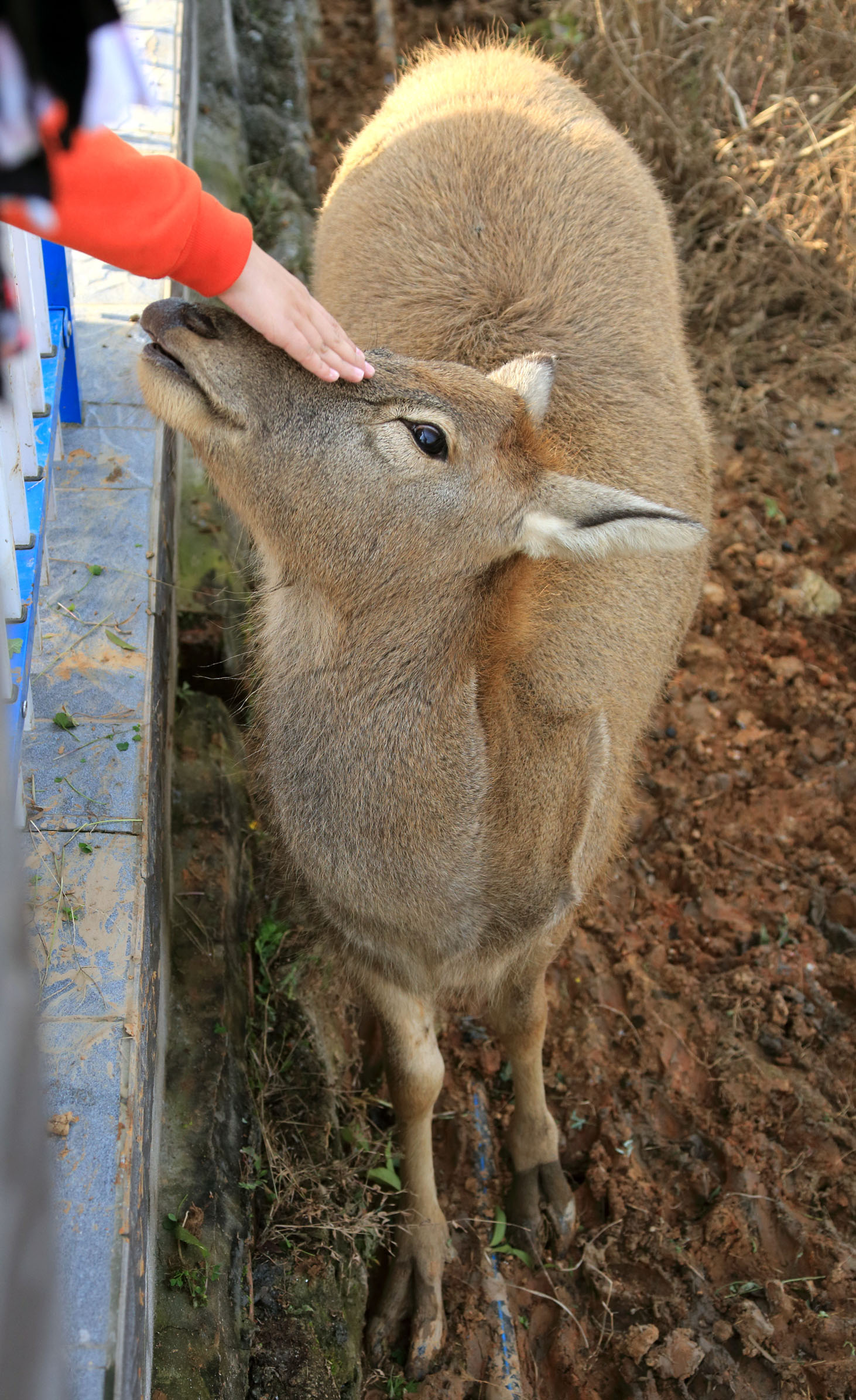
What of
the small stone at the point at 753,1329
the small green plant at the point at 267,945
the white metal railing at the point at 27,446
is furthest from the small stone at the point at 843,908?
the white metal railing at the point at 27,446

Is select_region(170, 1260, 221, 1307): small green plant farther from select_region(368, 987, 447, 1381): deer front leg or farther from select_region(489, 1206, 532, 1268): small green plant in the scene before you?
select_region(489, 1206, 532, 1268): small green plant

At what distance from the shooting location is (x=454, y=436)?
8.77 feet

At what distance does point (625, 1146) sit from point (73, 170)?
326cm

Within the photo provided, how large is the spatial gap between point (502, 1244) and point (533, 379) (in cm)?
272

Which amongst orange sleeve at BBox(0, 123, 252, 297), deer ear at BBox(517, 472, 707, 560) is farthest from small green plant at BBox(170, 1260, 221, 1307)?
orange sleeve at BBox(0, 123, 252, 297)

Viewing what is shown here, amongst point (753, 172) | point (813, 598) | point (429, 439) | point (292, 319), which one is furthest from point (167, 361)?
point (753, 172)

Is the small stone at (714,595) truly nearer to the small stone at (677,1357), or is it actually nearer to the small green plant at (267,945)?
the small green plant at (267,945)

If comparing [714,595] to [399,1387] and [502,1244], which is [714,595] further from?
[399,1387]

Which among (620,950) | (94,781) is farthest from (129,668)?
(620,950)

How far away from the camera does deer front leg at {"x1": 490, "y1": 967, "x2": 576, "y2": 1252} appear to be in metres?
3.56

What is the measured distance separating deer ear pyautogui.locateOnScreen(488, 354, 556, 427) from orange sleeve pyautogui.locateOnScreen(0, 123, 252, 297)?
931 mm

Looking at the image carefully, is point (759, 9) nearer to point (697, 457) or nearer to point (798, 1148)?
point (697, 457)

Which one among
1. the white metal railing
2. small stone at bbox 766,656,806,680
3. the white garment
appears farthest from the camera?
small stone at bbox 766,656,806,680

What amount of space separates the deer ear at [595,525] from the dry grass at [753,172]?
3.42 m
